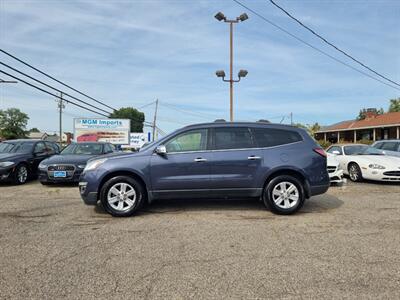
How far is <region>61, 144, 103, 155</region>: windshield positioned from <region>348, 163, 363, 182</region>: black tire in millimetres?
8621

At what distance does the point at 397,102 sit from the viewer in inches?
2346

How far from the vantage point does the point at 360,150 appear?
11945mm

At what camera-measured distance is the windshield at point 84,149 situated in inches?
422

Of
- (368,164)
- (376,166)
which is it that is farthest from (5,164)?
(376,166)

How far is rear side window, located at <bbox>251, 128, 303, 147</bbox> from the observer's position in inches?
240

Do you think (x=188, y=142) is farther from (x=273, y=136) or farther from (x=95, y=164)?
(x=95, y=164)

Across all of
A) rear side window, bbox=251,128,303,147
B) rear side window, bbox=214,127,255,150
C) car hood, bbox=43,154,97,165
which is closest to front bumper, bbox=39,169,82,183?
car hood, bbox=43,154,97,165

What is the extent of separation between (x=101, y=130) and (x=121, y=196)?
904 inches

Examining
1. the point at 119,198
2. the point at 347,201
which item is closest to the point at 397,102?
the point at 347,201

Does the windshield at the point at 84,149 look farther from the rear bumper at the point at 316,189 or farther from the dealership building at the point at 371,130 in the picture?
the dealership building at the point at 371,130

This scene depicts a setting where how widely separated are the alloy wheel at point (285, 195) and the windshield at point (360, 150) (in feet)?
22.4

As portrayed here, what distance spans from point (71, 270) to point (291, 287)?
2.33 m

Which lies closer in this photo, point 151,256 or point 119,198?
point 151,256

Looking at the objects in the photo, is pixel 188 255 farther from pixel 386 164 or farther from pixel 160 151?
pixel 386 164
